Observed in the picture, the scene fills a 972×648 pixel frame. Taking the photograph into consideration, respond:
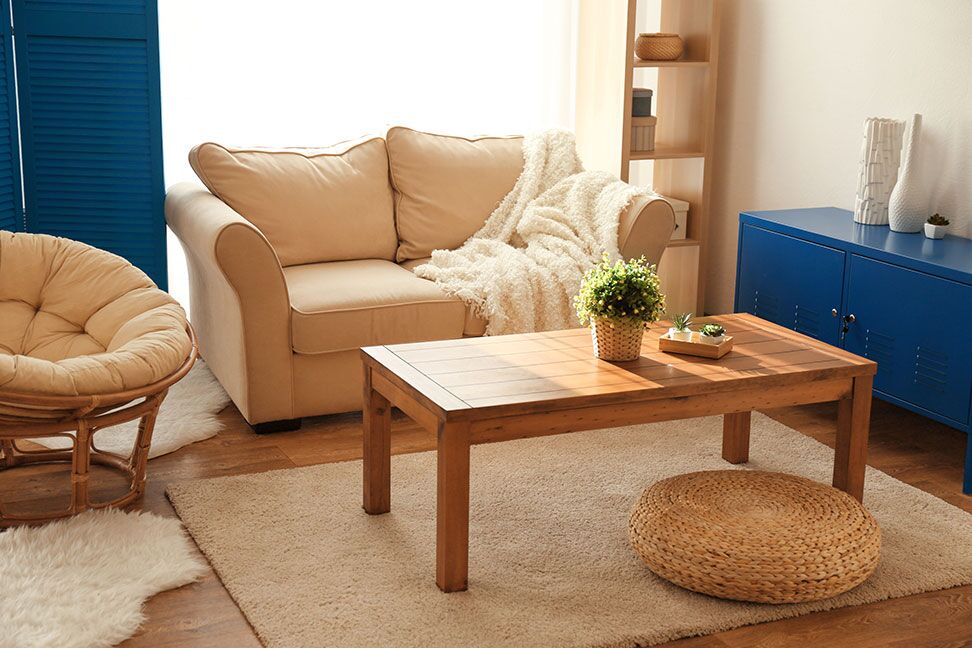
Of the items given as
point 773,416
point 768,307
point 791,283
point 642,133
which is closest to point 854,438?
point 773,416

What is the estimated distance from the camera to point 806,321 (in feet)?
12.8

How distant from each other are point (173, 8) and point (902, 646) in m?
3.46

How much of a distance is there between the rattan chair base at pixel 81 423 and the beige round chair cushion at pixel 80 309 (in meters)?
0.09

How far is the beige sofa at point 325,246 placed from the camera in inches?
139

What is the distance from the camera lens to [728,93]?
4.89 meters

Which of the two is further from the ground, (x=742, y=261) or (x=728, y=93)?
(x=728, y=93)

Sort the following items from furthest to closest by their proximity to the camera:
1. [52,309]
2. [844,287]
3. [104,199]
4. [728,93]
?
1. [728,93]
2. [104,199]
3. [844,287]
4. [52,309]

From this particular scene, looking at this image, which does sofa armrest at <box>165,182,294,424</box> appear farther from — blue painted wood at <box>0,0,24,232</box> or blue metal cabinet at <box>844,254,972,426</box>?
blue metal cabinet at <box>844,254,972,426</box>

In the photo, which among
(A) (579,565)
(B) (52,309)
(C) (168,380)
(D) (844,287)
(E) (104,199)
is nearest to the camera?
(A) (579,565)

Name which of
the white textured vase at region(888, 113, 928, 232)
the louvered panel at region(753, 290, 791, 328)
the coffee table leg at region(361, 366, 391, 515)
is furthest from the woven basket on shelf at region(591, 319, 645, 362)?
the white textured vase at region(888, 113, 928, 232)

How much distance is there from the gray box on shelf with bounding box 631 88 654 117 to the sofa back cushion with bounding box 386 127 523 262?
613 millimetres

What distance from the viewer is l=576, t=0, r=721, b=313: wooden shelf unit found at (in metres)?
4.68

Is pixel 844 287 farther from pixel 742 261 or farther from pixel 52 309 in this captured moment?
Answer: pixel 52 309

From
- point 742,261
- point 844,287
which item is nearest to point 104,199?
point 742,261
